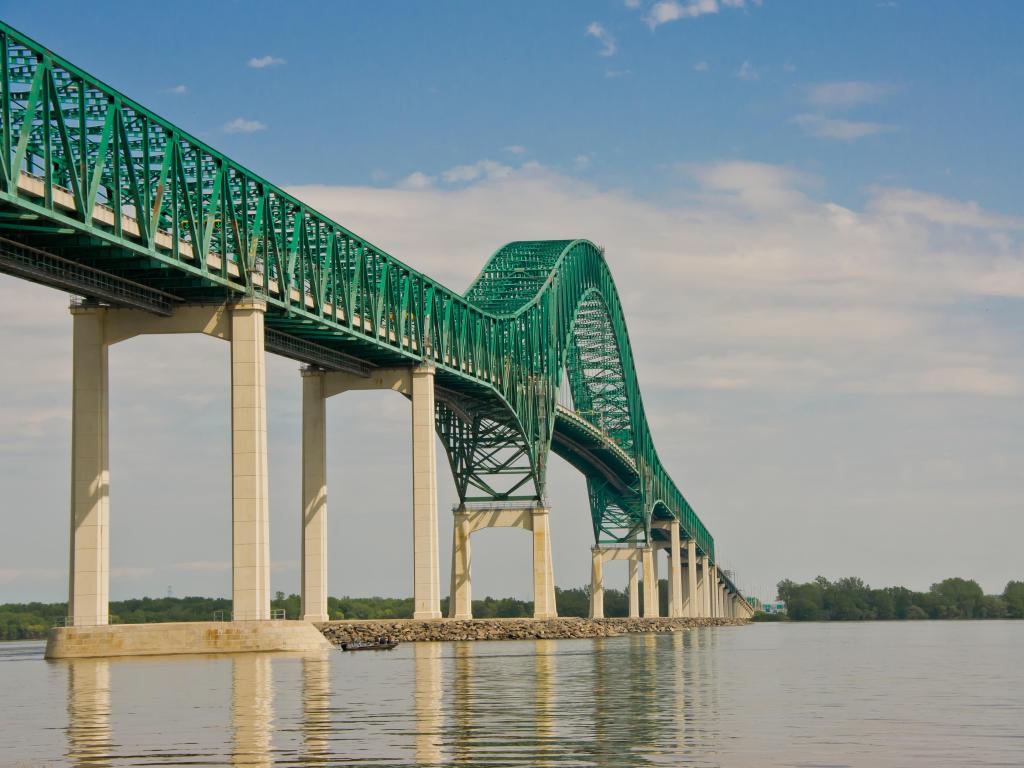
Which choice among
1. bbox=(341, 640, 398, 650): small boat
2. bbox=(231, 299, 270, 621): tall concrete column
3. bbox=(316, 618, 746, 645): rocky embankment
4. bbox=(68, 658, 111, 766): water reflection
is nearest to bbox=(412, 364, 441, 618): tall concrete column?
bbox=(316, 618, 746, 645): rocky embankment

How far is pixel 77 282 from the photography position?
60.3 metres

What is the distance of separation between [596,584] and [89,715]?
14838cm

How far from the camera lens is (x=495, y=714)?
33.1m

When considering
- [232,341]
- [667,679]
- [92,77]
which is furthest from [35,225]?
[667,679]

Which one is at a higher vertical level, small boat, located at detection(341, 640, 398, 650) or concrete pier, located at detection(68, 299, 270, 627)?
concrete pier, located at detection(68, 299, 270, 627)

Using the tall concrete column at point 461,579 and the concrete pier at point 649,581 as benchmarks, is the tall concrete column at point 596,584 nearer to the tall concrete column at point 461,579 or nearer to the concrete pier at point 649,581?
the concrete pier at point 649,581

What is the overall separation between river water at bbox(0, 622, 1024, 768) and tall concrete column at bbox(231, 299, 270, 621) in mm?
4225

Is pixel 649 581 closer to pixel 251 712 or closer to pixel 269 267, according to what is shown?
pixel 269 267

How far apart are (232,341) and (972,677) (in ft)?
107

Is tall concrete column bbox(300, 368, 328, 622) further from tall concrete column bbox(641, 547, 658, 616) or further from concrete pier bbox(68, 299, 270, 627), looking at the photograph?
tall concrete column bbox(641, 547, 658, 616)

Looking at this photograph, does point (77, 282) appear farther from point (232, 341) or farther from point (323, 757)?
point (323, 757)

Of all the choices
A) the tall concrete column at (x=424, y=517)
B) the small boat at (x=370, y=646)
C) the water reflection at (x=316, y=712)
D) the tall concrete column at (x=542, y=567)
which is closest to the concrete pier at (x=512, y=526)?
the tall concrete column at (x=542, y=567)

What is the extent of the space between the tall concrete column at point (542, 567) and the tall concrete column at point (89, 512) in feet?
202

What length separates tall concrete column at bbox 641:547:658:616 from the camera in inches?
7126
